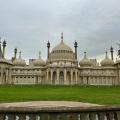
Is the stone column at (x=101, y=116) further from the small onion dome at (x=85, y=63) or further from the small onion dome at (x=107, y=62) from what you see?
the small onion dome at (x=107, y=62)

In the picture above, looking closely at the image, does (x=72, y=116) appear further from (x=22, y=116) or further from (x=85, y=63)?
(x=85, y=63)

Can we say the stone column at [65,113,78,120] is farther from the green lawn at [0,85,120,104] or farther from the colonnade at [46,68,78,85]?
the colonnade at [46,68,78,85]

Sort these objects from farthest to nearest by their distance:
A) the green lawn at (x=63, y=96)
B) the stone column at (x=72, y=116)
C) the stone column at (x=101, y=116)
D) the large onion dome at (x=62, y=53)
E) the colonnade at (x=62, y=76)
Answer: the large onion dome at (x=62, y=53)
the colonnade at (x=62, y=76)
the green lawn at (x=63, y=96)
the stone column at (x=101, y=116)
the stone column at (x=72, y=116)

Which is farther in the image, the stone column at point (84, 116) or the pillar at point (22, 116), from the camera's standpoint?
the stone column at point (84, 116)

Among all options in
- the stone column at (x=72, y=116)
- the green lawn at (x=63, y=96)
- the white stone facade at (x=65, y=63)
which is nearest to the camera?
the stone column at (x=72, y=116)

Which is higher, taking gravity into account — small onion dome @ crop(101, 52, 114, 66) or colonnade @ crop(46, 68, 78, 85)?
small onion dome @ crop(101, 52, 114, 66)

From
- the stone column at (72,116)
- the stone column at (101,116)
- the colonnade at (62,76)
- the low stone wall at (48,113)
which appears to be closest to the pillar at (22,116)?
the low stone wall at (48,113)

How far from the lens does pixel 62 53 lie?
113312 millimetres

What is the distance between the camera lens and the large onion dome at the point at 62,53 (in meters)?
112

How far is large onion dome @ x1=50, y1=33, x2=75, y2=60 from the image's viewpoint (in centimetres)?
11194

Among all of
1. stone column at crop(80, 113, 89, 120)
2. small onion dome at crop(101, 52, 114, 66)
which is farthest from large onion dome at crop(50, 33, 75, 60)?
stone column at crop(80, 113, 89, 120)

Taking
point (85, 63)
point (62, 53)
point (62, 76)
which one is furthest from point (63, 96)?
point (85, 63)

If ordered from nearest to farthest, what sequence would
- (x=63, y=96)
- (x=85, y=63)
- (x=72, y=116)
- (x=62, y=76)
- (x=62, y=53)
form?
(x=72, y=116) < (x=63, y=96) < (x=62, y=76) < (x=62, y=53) < (x=85, y=63)

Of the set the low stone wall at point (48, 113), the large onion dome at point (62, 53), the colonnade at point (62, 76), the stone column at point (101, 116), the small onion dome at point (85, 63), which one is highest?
the large onion dome at point (62, 53)
